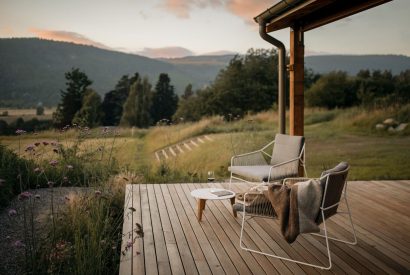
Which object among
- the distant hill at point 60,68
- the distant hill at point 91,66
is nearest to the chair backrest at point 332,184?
the distant hill at point 91,66

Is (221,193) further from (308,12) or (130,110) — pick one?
(130,110)

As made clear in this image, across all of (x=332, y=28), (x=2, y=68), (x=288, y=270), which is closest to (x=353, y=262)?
(x=288, y=270)

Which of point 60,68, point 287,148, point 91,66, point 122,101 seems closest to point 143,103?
point 122,101

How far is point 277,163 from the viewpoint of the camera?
531cm

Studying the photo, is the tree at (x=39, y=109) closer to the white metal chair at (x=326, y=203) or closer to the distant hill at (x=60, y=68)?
the distant hill at (x=60, y=68)

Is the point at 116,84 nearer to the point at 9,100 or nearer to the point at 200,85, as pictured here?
the point at 200,85

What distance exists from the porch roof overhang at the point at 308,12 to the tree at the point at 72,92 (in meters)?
11.7

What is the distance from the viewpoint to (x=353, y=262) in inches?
126

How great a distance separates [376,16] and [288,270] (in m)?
9.92

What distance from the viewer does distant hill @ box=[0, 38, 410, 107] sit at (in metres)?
12.4

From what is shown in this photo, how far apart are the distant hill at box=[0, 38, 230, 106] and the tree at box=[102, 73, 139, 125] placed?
0.38 meters

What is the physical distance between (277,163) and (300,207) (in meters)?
2.23

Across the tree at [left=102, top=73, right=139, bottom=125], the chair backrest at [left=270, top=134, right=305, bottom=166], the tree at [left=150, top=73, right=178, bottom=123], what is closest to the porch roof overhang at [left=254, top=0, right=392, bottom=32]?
the chair backrest at [left=270, top=134, right=305, bottom=166]

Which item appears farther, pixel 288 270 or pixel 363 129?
pixel 363 129
